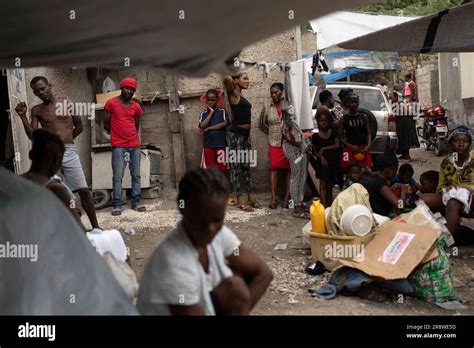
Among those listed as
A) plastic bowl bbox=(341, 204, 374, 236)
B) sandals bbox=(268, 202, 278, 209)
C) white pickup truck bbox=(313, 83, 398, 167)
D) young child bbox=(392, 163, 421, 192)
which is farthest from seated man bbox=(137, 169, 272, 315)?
white pickup truck bbox=(313, 83, 398, 167)

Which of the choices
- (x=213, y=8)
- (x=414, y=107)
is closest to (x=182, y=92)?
(x=213, y=8)

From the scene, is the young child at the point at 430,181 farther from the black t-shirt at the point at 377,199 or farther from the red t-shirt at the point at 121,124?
the red t-shirt at the point at 121,124

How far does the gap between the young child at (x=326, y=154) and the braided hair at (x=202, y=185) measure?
494 cm


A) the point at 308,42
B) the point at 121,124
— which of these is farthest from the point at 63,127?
the point at 308,42

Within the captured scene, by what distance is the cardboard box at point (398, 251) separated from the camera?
13.5 ft

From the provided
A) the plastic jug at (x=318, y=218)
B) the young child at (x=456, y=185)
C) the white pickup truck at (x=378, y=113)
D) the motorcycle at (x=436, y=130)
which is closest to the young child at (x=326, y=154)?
the young child at (x=456, y=185)

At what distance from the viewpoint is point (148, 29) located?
8.87 ft

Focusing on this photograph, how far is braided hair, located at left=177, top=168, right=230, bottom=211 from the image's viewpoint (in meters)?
2.17

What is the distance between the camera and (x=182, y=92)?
27.3ft

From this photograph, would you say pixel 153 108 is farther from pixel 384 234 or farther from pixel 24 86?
pixel 384 234

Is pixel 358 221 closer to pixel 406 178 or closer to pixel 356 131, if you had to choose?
pixel 406 178

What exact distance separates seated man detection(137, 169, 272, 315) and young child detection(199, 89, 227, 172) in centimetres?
536
